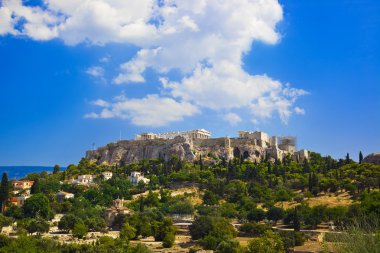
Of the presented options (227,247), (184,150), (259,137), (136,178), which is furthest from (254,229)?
(259,137)

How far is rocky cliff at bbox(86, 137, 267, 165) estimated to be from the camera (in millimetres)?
96312

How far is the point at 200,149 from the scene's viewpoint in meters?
101

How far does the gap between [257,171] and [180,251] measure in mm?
40330

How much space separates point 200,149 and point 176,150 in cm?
639

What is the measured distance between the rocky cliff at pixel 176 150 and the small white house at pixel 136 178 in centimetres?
1546

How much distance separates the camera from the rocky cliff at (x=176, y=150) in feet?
316

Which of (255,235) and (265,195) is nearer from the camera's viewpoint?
(255,235)

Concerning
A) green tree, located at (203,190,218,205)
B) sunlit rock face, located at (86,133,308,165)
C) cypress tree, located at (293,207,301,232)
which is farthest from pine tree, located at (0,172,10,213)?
sunlit rock face, located at (86,133,308,165)

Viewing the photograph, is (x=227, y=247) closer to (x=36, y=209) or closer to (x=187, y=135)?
(x=36, y=209)

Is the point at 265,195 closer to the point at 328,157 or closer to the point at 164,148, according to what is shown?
the point at 328,157

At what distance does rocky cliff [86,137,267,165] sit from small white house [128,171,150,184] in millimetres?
15462

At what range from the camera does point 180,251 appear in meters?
40.0

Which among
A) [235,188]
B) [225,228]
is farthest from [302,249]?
[235,188]

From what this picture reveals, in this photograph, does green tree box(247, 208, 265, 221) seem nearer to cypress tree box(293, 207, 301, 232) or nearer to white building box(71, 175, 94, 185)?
cypress tree box(293, 207, 301, 232)
